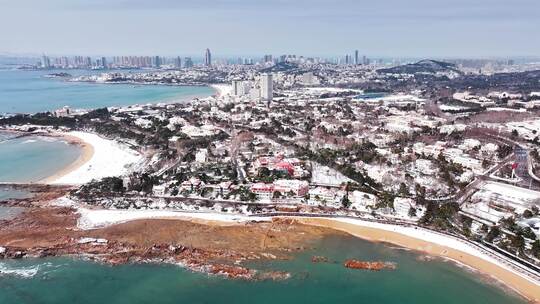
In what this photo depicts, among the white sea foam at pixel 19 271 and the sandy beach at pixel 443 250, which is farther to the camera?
the white sea foam at pixel 19 271

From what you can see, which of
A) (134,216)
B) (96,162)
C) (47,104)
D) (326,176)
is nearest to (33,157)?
(96,162)

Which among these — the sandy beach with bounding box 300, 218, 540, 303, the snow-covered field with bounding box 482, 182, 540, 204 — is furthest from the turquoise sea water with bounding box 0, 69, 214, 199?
the snow-covered field with bounding box 482, 182, 540, 204

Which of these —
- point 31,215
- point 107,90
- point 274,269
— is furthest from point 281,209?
point 107,90

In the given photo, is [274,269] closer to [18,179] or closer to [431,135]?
[18,179]

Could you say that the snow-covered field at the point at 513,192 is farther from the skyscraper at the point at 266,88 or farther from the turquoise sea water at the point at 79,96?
the turquoise sea water at the point at 79,96

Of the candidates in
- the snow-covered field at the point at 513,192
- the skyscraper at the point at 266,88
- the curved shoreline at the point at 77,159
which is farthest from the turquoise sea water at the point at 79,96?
the snow-covered field at the point at 513,192

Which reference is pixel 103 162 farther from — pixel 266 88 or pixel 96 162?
pixel 266 88
